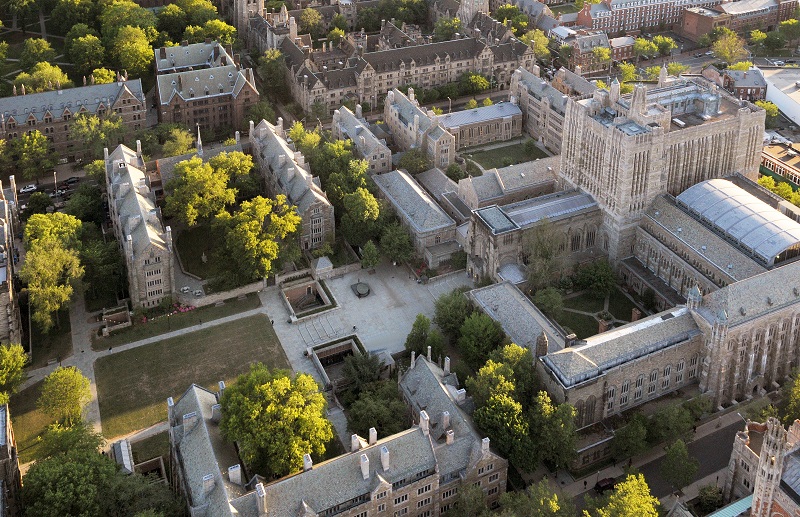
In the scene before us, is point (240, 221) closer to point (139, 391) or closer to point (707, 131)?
point (139, 391)

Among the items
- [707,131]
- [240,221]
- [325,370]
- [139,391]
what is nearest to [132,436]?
[139,391]

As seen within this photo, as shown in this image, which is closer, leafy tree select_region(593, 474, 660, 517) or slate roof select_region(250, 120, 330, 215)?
leafy tree select_region(593, 474, 660, 517)

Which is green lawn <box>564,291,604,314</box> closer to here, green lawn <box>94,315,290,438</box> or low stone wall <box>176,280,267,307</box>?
green lawn <box>94,315,290,438</box>

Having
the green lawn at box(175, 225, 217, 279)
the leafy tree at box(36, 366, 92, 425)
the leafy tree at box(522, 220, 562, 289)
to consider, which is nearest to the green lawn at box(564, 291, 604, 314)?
the leafy tree at box(522, 220, 562, 289)

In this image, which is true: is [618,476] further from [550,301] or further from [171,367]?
[171,367]

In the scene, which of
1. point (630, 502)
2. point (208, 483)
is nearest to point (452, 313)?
point (630, 502)

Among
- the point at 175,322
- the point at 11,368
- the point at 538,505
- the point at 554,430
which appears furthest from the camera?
the point at 175,322
